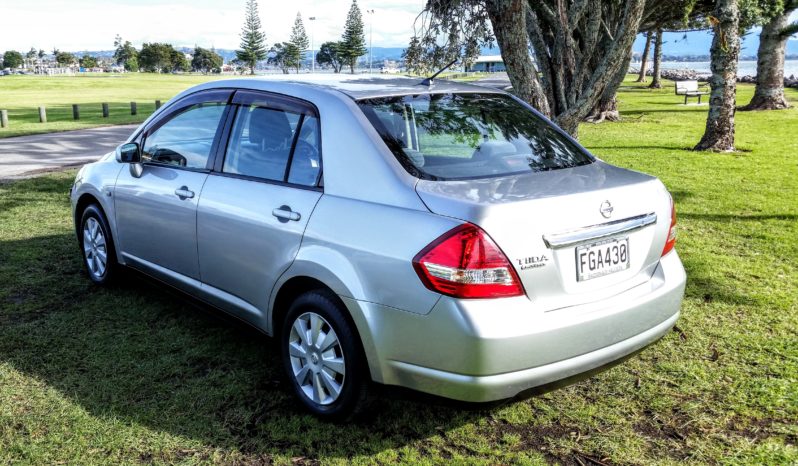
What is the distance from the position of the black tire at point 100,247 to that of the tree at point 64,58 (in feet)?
638

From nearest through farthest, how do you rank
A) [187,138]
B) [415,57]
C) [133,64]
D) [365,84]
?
[365,84] < [187,138] < [415,57] < [133,64]

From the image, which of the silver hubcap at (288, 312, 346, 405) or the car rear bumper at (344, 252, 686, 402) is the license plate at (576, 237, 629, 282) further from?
the silver hubcap at (288, 312, 346, 405)

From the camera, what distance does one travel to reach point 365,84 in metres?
4.07

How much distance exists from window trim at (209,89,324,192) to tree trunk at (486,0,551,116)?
5132mm

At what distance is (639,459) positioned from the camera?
3271 millimetres

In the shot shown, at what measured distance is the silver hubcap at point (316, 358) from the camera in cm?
342

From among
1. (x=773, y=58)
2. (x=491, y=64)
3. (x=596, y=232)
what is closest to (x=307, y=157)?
(x=596, y=232)

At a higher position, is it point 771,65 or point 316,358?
point 771,65

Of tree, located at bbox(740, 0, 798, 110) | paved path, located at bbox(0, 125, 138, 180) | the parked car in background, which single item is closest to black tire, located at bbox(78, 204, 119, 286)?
the parked car in background

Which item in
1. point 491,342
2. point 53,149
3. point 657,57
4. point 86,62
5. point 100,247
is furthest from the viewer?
point 86,62

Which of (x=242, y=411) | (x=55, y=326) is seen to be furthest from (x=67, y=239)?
(x=242, y=411)

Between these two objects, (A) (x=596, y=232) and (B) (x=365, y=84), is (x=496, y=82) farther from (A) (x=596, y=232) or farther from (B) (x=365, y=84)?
(A) (x=596, y=232)

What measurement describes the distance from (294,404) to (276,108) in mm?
1642

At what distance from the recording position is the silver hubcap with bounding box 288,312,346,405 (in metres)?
3.42
